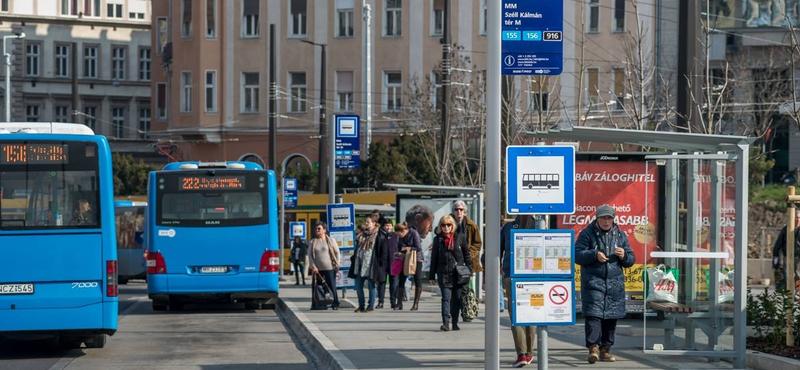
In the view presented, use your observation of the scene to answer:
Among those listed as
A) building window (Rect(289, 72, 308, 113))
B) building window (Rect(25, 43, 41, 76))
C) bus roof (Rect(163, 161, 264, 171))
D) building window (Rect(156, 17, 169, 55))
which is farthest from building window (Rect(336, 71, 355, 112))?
bus roof (Rect(163, 161, 264, 171))

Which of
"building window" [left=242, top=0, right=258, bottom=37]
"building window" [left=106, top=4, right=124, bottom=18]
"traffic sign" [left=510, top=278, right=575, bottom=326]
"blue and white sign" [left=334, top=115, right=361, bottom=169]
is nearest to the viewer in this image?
"traffic sign" [left=510, top=278, right=575, bottom=326]

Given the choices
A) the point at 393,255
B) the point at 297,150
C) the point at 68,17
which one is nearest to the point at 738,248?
the point at 393,255

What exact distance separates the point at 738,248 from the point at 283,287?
80.2ft

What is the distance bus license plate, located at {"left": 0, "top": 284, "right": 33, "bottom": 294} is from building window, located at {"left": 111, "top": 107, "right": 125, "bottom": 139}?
76.5 meters

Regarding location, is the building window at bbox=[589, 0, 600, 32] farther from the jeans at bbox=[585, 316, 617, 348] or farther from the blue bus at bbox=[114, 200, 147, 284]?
the jeans at bbox=[585, 316, 617, 348]

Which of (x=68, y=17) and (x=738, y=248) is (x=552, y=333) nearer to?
(x=738, y=248)

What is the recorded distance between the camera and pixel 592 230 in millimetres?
13977

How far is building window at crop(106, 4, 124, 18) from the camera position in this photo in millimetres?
93119

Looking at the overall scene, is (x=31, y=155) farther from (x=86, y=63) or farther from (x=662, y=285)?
(x=86, y=63)

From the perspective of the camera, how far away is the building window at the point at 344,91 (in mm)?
61906

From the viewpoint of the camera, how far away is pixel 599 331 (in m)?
14.0

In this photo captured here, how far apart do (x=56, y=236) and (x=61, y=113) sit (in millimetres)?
76847

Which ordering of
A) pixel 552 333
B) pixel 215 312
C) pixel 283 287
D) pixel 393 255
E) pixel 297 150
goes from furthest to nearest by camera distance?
1. pixel 297 150
2. pixel 283 287
3. pixel 215 312
4. pixel 393 255
5. pixel 552 333

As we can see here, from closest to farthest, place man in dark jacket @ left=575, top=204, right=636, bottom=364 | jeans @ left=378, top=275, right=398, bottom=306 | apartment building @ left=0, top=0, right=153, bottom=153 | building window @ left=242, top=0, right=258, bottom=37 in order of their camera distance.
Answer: man in dark jacket @ left=575, top=204, right=636, bottom=364 → jeans @ left=378, top=275, right=398, bottom=306 → building window @ left=242, top=0, right=258, bottom=37 → apartment building @ left=0, top=0, right=153, bottom=153
